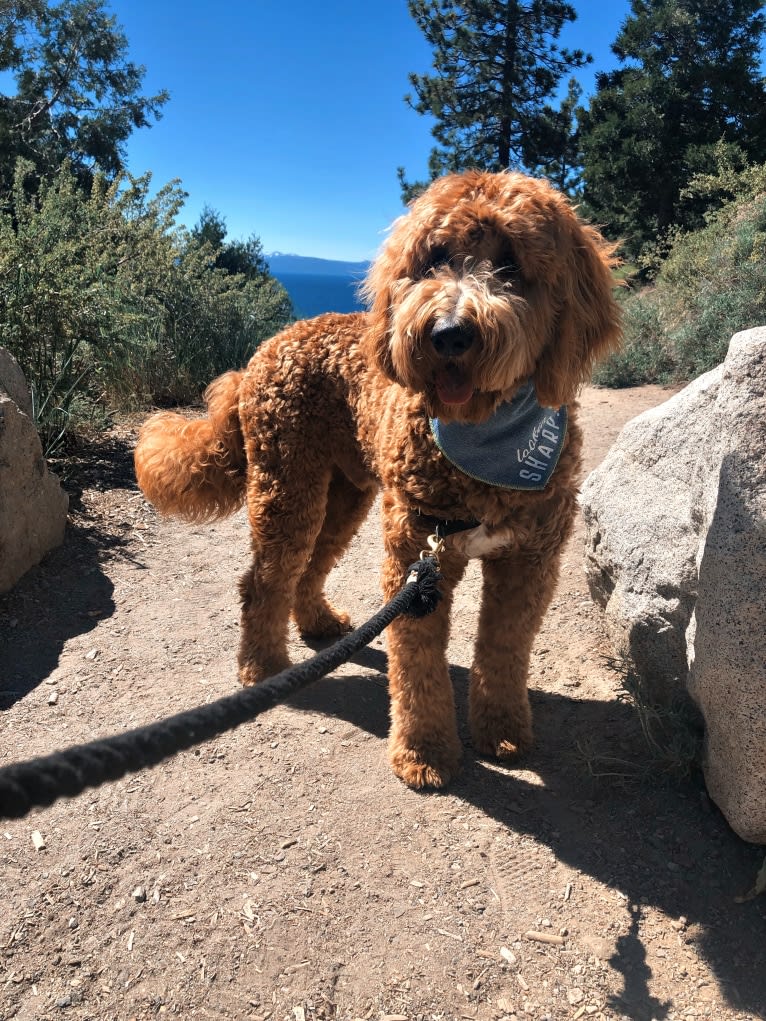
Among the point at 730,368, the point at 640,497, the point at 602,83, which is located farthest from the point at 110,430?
the point at 602,83

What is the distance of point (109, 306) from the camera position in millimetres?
6438

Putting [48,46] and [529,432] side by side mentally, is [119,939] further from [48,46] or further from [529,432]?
[48,46]

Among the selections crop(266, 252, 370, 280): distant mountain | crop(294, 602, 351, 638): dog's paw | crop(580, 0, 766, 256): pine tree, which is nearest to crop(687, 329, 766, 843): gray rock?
crop(294, 602, 351, 638): dog's paw

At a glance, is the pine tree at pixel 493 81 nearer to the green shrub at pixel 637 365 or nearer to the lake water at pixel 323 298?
the lake water at pixel 323 298

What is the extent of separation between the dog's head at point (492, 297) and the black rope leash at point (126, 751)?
1144 millimetres

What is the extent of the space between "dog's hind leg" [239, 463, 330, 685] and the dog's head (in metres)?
1.03

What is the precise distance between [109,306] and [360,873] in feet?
18.2

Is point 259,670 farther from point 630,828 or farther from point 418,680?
point 630,828

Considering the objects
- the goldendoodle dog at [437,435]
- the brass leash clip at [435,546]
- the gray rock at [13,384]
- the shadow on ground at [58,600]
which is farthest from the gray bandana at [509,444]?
the gray rock at [13,384]

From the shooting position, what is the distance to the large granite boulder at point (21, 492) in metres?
4.38

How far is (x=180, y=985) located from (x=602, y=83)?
28.2 metres

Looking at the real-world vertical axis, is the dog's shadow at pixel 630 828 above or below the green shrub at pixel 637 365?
below

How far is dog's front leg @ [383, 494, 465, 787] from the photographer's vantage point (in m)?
2.79

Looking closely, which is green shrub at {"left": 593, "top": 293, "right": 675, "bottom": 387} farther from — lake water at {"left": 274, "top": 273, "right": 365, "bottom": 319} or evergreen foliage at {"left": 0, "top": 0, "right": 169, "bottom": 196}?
evergreen foliage at {"left": 0, "top": 0, "right": 169, "bottom": 196}
